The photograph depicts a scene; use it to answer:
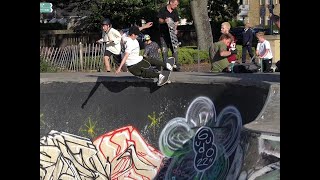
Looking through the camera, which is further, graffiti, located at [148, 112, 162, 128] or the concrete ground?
graffiti, located at [148, 112, 162, 128]

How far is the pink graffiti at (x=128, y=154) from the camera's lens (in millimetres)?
11961

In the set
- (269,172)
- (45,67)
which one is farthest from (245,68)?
(45,67)

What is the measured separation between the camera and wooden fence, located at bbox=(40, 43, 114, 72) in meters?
20.0

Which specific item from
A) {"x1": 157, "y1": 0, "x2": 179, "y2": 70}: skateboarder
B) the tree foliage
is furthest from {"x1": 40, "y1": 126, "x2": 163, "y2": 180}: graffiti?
the tree foliage

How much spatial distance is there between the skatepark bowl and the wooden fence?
23.9ft

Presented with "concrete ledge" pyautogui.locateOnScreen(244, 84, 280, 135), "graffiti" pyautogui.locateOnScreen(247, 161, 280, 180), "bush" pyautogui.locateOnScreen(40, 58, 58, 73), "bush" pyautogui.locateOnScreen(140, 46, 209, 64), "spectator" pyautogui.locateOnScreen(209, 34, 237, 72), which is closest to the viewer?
"graffiti" pyautogui.locateOnScreen(247, 161, 280, 180)

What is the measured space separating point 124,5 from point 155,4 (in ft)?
5.48

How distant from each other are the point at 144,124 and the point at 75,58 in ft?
28.6

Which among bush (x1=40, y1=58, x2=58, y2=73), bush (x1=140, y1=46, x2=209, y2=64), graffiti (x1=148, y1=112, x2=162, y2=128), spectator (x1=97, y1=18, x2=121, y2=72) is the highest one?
spectator (x1=97, y1=18, x2=121, y2=72)

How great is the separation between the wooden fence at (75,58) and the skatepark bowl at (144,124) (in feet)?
23.9

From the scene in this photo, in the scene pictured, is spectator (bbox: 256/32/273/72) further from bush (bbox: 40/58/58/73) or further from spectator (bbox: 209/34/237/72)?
bush (bbox: 40/58/58/73)
